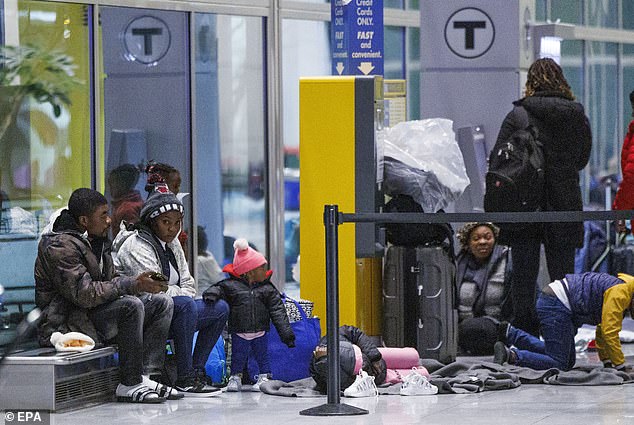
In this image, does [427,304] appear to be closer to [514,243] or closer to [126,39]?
[514,243]

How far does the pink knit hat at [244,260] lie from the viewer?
859 cm

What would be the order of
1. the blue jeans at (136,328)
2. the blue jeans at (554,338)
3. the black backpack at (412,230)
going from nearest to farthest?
the blue jeans at (136,328) < the blue jeans at (554,338) < the black backpack at (412,230)

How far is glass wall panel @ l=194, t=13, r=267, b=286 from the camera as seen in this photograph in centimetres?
1123

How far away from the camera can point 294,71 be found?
507 inches

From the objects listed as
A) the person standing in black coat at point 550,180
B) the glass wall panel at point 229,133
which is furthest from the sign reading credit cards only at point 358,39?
the person standing in black coat at point 550,180

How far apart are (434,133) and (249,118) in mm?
2197

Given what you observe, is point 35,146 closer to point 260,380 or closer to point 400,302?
point 260,380

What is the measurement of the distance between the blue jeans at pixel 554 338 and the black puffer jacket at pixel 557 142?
42.2 inches

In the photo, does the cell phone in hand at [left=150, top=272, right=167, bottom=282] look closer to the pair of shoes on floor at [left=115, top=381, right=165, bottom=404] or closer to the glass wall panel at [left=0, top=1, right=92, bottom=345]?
the pair of shoes on floor at [left=115, top=381, right=165, bottom=404]

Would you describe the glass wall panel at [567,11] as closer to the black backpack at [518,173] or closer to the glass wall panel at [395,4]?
the glass wall panel at [395,4]

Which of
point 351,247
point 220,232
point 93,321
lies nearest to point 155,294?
point 93,321

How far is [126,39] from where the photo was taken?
1032 cm

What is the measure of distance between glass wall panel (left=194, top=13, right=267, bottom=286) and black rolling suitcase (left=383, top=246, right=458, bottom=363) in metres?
2.11

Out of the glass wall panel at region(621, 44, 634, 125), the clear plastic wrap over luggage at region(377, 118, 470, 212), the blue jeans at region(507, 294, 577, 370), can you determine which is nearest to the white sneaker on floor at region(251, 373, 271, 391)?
the blue jeans at region(507, 294, 577, 370)
